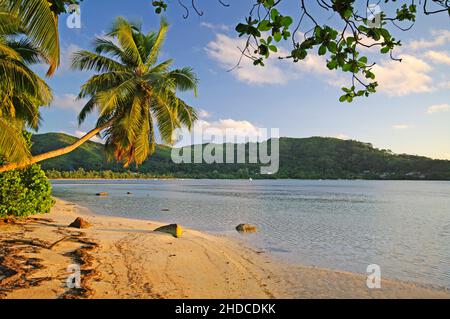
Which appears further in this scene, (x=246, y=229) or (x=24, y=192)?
(x=246, y=229)

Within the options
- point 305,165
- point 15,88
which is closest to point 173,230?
point 15,88

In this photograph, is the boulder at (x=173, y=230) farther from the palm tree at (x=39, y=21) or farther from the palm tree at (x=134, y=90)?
the palm tree at (x=39, y=21)

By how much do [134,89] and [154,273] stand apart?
834cm

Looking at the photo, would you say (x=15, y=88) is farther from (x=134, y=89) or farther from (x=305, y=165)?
(x=305, y=165)

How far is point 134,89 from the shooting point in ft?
45.9

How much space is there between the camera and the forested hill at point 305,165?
14112cm

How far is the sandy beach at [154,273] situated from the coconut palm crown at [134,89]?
4280 millimetres

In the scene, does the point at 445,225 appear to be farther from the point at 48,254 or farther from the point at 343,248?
the point at 48,254

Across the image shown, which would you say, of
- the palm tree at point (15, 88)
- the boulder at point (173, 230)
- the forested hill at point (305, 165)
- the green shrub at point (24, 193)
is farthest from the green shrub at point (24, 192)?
the forested hill at point (305, 165)

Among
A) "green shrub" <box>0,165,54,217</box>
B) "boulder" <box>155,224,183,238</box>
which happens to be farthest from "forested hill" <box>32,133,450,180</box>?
"boulder" <box>155,224,183,238</box>

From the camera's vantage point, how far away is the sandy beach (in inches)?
271
